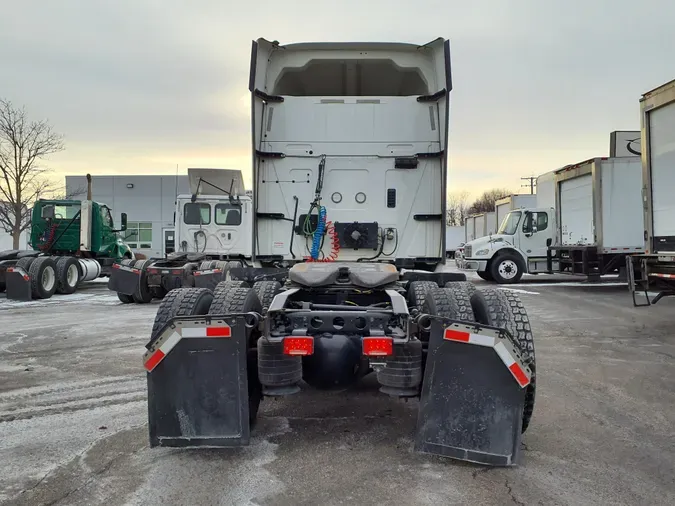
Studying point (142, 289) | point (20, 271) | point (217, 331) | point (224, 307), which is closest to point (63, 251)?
point (20, 271)

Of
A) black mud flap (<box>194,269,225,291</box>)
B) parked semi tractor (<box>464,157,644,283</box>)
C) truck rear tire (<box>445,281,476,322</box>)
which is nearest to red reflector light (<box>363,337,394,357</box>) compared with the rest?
truck rear tire (<box>445,281,476,322</box>)

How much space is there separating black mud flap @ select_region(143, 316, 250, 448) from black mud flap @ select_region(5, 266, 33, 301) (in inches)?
472

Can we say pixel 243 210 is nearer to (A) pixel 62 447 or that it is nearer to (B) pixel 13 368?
(B) pixel 13 368

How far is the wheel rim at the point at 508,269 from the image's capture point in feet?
60.8

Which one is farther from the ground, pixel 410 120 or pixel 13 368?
pixel 410 120

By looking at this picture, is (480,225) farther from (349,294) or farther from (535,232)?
(349,294)

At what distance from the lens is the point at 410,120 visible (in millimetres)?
5965

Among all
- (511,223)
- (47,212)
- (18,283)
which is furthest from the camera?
(511,223)

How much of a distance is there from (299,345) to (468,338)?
1.06 meters

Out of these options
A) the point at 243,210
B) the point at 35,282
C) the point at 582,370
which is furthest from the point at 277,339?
the point at 35,282

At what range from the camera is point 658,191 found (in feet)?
29.2

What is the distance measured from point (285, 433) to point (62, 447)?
5.16 ft

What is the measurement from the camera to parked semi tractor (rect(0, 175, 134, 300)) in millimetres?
13852

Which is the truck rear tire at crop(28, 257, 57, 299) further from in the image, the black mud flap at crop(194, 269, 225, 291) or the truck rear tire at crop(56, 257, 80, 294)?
the black mud flap at crop(194, 269, 225, 291)
